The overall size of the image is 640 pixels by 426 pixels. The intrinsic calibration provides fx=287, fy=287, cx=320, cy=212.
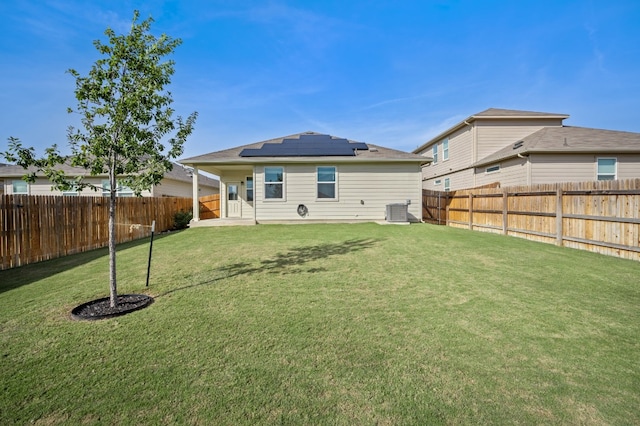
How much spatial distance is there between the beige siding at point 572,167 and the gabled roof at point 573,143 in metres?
0.33

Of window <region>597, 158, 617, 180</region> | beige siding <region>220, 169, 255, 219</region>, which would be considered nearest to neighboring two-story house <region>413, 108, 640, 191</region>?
window <region>597, 158, 617, 180</region>

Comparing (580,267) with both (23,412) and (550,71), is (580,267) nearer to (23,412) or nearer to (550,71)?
(23,412)

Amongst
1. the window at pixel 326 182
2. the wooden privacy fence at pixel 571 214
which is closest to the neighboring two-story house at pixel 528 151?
the wooden privacy fence at pixel 571 214

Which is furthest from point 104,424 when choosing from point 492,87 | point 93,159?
point 492,87

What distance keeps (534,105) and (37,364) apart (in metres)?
24.7

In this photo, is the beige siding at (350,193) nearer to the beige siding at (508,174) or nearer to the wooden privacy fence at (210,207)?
the beige siding at (508,174)

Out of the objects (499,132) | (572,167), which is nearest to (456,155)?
(499,132)

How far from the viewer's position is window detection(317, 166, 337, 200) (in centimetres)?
1388

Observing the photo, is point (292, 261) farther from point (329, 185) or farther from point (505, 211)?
point (505, 211)

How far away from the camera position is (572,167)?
1368cm

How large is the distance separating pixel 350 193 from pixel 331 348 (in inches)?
454

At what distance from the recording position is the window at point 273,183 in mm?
13859

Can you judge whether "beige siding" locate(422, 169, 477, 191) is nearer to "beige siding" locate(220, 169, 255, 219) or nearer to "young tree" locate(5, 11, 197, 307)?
"beige siding" locate(220, 169, 255, 219)

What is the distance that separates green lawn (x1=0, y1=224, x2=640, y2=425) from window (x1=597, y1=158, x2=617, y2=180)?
11.7 m
